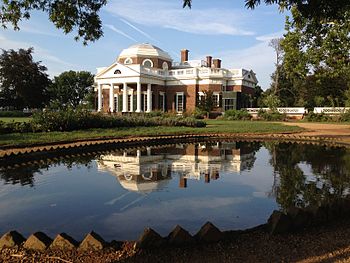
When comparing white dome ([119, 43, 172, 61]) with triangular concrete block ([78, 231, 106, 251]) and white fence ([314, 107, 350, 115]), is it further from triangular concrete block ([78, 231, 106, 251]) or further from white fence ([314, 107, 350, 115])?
triangular concrete block ([78, 231, 106, 251])

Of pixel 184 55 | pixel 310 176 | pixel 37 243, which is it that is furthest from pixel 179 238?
pixel 184 55

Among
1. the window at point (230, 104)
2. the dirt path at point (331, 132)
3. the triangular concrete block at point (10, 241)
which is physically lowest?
the triangular concrete block at point (10, 241)

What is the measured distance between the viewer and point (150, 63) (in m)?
46.5

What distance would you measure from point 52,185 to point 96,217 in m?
2.67

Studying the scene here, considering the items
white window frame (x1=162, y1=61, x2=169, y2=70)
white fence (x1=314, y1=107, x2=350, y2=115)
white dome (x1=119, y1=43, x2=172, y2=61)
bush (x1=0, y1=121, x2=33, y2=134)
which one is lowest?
bush (x1=0, y1=121, x2=33, y2=134)

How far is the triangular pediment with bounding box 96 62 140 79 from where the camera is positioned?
41.2m

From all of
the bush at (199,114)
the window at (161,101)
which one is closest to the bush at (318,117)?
the bush at (199,114)

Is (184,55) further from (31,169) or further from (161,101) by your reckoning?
(31,169)

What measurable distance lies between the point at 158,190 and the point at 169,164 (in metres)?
3.12

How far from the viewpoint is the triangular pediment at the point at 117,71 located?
41.2 m

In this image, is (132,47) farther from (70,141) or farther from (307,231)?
(307,231)

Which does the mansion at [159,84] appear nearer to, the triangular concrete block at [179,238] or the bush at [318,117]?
the bush at [318,117]

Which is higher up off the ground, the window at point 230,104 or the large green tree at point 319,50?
the large green tree at point 319,50

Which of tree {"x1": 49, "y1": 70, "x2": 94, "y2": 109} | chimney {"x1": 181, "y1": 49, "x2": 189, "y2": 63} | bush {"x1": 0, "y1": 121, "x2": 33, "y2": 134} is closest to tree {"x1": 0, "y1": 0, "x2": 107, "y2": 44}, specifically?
bush {"x1": 0, "y1": 121, "x2": 33, "y2": 134}
